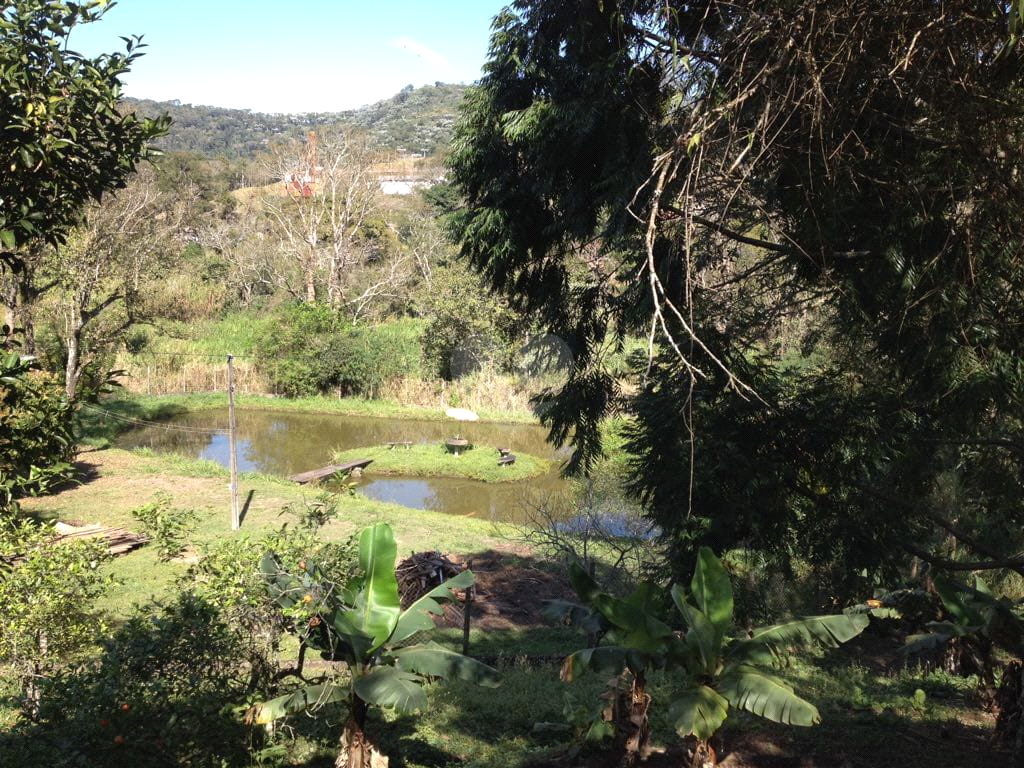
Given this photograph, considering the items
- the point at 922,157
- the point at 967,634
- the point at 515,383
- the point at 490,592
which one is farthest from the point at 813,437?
the point at 515,383

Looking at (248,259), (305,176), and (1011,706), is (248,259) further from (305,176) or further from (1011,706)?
(1011,706)

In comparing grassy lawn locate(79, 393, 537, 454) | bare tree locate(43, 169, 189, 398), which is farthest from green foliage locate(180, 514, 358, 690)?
grassy lawn locate(79, 393, 537, 454)

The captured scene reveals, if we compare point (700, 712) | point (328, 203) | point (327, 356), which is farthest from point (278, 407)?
point (700, 712)

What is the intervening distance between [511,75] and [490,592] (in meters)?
8.12

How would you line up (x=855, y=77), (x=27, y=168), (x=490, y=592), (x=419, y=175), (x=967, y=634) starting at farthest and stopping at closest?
1. (x=419, y=175)
2. (x=490, y=592)
3. (x=967, y=634)
4. (x=855, y=77)
5. (x=27, y=168)

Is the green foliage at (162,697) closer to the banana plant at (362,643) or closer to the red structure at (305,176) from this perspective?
the banana plant at (362,643)

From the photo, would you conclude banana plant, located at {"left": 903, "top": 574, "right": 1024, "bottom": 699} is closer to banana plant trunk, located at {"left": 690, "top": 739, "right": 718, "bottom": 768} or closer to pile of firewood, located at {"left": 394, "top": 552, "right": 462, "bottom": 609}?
banana plant trunk, located at {"left": 690, "top": 739, "right": 718, "bottom": 768}

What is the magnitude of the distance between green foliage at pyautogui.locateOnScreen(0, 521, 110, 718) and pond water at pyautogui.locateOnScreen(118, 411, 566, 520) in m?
13.0

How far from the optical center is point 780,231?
5.31m

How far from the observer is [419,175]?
2441 inches

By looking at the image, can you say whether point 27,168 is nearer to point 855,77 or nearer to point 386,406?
point 855,77

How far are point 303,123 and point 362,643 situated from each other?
546ft

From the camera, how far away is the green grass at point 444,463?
22516 millimetres

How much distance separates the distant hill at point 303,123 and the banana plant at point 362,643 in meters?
93.0
